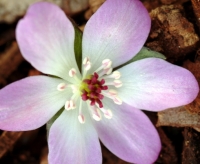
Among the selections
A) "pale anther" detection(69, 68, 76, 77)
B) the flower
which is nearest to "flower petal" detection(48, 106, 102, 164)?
the flower

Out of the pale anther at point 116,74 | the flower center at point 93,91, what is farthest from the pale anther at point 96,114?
the pale anther at point 116,74

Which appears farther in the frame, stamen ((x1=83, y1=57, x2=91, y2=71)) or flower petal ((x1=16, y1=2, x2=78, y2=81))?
stamen ((x1=83, y1=57, x2=91, y2=71))

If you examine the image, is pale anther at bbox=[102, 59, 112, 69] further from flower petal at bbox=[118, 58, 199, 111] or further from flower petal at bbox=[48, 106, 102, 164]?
flower petal at bbox=[48, 106, 102, 164]

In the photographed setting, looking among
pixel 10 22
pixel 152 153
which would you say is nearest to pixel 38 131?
pixel 10 22

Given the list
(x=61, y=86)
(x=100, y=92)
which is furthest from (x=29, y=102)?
(x=100, y=92)

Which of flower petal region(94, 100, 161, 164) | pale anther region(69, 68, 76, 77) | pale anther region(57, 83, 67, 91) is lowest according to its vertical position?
flower petal region(94, 100, 161, 164)

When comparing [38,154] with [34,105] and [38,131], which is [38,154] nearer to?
[38,131]
